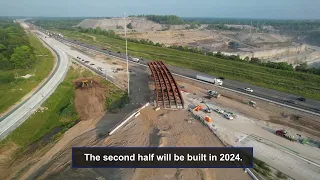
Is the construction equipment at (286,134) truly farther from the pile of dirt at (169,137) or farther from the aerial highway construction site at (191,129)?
the pile of dirt at (169,137)

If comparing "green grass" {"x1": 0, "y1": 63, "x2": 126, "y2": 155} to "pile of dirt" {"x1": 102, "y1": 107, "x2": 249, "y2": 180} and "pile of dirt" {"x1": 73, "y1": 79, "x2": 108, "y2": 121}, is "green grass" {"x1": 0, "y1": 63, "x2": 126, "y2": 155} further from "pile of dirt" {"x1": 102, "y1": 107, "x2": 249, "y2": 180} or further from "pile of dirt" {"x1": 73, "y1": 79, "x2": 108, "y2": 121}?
"pile of dirt" {"x1": 102, "y1": 107, "x2": 249, "y2": 180}

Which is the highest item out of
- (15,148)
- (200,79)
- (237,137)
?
(200,79)

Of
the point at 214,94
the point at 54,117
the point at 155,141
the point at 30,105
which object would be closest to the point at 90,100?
the point at 54,117

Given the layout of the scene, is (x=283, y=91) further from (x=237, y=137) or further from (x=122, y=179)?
(x=122, y=179)

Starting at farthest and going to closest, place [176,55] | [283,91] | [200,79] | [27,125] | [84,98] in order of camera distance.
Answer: [176,55]
[200,79]
[283,91]
[84,98]
[27,125]

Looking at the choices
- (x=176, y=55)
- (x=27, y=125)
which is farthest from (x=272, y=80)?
(x=27, y=125)

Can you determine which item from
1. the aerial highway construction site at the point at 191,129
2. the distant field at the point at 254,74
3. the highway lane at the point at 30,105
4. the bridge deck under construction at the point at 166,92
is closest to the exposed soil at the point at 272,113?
the aerial highway construction site at the point at 191,129

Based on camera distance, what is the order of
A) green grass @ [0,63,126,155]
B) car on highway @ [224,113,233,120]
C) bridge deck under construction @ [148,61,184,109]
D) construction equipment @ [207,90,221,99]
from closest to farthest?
green grass @ [0,63,126,155] < car on highway @ [224,113,233,120] < bridge deck under construction @ [148,61,184,109] < construction equipment @ [207,90,221,99]

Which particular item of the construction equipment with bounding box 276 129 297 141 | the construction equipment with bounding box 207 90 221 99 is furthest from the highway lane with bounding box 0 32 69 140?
the construction equipment with bounding box 276 129 297 141
